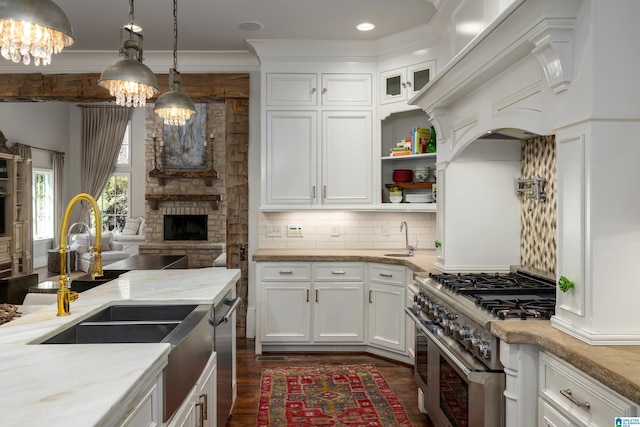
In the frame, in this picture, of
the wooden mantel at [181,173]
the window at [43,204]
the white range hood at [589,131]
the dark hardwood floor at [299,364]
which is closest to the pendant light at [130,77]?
the white range hood at [589,131]

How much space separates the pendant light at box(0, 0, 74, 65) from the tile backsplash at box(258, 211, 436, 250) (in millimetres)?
3388

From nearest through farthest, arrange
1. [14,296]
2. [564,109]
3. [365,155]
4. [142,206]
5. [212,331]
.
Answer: [564,109] → [212,331] → [14,296] → [365,155] → [142,206]

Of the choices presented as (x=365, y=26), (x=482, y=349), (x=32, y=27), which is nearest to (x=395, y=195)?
(x=365, y=26)

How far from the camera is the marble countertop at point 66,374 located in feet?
3.36

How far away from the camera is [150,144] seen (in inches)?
414

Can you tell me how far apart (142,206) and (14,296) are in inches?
323

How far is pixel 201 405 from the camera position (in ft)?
6.70

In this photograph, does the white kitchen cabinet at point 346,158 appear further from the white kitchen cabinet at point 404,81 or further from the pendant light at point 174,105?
the pendant light at point 174,105

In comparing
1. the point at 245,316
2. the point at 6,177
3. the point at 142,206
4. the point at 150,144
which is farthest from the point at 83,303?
the point at 142,206

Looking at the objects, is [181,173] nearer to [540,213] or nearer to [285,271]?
[285,271]

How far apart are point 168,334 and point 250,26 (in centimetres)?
311

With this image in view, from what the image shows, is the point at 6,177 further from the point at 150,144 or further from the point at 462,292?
the point at 462,292

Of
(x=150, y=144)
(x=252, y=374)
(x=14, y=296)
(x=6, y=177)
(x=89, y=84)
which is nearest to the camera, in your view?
(x=14, y=296)

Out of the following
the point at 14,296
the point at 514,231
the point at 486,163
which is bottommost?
the point at 14,296
